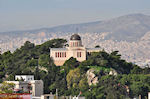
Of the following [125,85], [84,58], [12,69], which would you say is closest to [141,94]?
[125,85]

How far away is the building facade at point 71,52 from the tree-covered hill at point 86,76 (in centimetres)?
100

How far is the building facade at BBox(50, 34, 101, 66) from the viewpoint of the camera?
116938mm

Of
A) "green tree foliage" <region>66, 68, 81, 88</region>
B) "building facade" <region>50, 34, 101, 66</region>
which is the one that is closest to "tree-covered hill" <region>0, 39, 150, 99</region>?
"green tree foliage" <region>66, 68, 81, 88</region>

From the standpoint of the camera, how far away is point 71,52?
117 metres

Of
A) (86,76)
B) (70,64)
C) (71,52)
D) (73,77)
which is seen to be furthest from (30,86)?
(71,52)

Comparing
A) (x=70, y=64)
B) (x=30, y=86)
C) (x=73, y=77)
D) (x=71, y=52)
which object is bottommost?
(x=30, y=86)

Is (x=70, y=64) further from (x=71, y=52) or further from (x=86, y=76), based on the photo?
(x=86, y=76)

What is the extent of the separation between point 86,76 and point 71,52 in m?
5.70

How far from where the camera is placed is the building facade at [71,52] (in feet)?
384

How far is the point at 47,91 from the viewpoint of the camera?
109312mm

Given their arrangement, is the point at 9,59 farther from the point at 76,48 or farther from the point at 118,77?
the point at 118,77

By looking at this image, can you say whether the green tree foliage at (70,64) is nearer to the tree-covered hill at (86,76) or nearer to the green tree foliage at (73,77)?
the tree-covered hill at (86,76)

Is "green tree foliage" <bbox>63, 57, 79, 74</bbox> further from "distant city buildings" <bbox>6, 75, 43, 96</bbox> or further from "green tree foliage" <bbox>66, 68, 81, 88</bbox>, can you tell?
"distant city buildings" <bbox>6, 75, 43, 96</bbox>

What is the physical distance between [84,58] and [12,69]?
1479 cm
